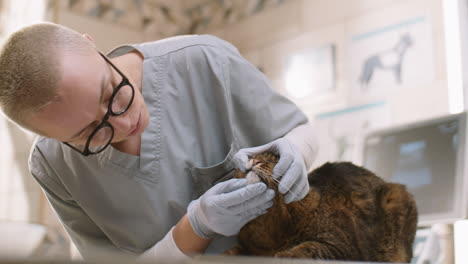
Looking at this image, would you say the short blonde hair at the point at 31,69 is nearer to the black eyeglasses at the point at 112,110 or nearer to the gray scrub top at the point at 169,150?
the black eyeglasses at the point at 112,110

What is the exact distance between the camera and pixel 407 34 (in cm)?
233

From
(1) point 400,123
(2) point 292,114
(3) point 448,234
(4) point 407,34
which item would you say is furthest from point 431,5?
(2) point 292,114

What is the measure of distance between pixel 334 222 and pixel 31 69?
77 centimetres

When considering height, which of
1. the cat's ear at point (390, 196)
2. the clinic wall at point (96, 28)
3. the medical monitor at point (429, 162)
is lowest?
the medical monitor at point (429, 162)

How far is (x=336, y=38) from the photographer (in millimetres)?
2650

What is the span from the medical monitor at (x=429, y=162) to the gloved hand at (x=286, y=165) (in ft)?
3.10

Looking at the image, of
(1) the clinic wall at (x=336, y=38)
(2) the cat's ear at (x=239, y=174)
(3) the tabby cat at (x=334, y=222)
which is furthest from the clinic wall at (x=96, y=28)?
(1) the clinic wall at (x=336, y=38)

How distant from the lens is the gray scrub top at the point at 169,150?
106 centimetres

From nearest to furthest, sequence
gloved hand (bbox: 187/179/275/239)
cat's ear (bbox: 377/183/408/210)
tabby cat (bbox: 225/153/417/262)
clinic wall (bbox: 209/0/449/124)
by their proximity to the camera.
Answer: gloved hand (bbox: 187/179/275/239), tabby cat (bbox: 225/153/417/262), cat's ear (bbox: 377/183/408/210), clinic wall (bbox: 209/0/449/124)

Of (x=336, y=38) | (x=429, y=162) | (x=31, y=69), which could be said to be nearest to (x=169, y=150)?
(x=31, y=69)

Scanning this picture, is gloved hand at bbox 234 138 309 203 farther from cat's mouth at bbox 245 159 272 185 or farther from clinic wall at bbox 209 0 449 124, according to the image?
clinic wall at bbox 209 0 449 124

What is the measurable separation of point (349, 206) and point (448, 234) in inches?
27.5

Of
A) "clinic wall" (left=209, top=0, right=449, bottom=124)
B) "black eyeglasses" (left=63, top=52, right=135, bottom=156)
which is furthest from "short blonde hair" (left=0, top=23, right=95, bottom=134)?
"clinic wall" (left=209, top=0, right=449, bottom=124)

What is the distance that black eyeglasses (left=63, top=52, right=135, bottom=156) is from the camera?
90cm
